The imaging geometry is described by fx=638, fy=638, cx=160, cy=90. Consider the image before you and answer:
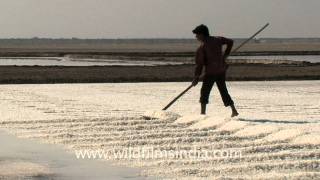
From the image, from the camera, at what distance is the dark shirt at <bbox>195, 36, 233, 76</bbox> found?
9383 millimetres

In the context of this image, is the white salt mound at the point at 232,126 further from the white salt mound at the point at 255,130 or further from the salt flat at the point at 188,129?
the white salt mound at the point at 255,130

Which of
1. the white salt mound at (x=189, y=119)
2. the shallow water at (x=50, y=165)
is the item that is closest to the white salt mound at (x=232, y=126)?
the white salt mound at (x=189, y=119)

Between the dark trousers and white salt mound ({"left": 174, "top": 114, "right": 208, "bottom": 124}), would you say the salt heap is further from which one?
the dark trousers

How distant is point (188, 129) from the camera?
8.50 meters

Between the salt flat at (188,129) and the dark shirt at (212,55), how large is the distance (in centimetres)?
74

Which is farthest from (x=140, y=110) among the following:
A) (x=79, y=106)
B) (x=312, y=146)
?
(x=312, y=146)

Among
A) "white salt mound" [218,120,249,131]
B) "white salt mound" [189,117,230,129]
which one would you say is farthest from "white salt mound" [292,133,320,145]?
"white salt mound" [189,117,230,129]

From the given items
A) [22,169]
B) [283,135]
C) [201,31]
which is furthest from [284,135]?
[22,169]

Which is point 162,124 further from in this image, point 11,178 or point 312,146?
point 11,178

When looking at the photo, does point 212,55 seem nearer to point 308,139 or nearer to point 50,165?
point 308,139

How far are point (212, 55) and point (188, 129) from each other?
145cm

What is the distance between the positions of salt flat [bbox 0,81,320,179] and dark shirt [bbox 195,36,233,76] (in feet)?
2.43

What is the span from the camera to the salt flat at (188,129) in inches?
228

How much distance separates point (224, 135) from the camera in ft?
25.7
